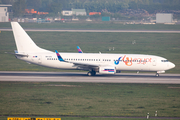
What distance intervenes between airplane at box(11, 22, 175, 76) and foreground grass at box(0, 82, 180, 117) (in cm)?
734

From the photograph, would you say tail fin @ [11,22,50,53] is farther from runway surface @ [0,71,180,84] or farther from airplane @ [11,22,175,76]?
runway surface @ [0,71,180,84]

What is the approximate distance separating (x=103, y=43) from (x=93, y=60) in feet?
148

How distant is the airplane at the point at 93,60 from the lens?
153 ft

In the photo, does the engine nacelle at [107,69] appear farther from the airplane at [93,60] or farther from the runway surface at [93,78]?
the runway surface at [93,78]

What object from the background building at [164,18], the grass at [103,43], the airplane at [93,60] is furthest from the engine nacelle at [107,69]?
the background building at [164,18]

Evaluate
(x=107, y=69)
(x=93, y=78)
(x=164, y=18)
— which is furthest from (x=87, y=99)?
(x=164, y=18)

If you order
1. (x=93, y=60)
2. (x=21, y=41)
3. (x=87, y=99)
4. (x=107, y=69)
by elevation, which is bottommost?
(x=87, y=99)

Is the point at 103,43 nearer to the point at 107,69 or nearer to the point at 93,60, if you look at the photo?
the point at 93,60

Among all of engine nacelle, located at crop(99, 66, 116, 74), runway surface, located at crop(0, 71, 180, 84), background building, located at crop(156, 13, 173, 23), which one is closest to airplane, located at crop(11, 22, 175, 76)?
engine nacelle, located at crop(99, 66, 116, 74)

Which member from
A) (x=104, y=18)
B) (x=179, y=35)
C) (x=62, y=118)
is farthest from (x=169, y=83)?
(x=104, y=18)

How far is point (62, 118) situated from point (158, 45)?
69072mm

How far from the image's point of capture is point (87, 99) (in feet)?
104

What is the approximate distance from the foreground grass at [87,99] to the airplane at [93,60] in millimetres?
7336

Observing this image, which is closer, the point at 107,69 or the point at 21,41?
the point at 107,69
